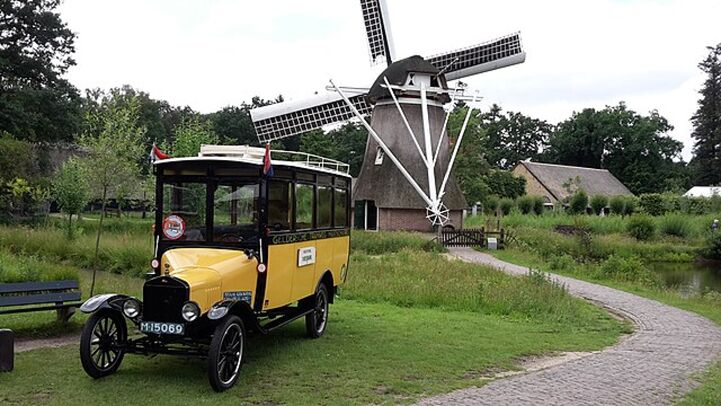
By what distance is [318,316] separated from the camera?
1070 cm

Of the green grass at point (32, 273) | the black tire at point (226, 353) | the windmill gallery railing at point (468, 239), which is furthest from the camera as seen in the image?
the windmill gallery railing at point (468, 239)

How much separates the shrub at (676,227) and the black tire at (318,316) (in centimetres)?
3588

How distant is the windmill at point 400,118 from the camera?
35688 mm

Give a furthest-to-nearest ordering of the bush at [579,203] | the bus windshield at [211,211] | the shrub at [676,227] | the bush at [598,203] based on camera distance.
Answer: the bush at [598,203]
the bush at [579,203]
the shrub at [676,227]
the bus windshield at [211,211]

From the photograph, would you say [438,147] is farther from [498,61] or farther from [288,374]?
[288,374]

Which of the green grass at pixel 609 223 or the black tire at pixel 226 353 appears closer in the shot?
the black tire at pixel 226 353

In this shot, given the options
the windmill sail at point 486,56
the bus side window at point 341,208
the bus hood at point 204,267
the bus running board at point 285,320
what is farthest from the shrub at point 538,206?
the bus hood at point 204,267

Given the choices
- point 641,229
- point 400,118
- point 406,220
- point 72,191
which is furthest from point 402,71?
point 72,191

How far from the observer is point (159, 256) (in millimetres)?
8570

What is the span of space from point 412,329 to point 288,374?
3.68 metres

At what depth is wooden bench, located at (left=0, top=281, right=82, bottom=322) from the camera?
388 inches

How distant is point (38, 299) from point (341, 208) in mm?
5026

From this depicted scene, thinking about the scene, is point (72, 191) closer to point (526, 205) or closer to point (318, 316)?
point (318, 316)

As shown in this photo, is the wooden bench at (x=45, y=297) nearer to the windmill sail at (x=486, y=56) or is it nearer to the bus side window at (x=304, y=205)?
the bus side window at (x=304, y=205)
